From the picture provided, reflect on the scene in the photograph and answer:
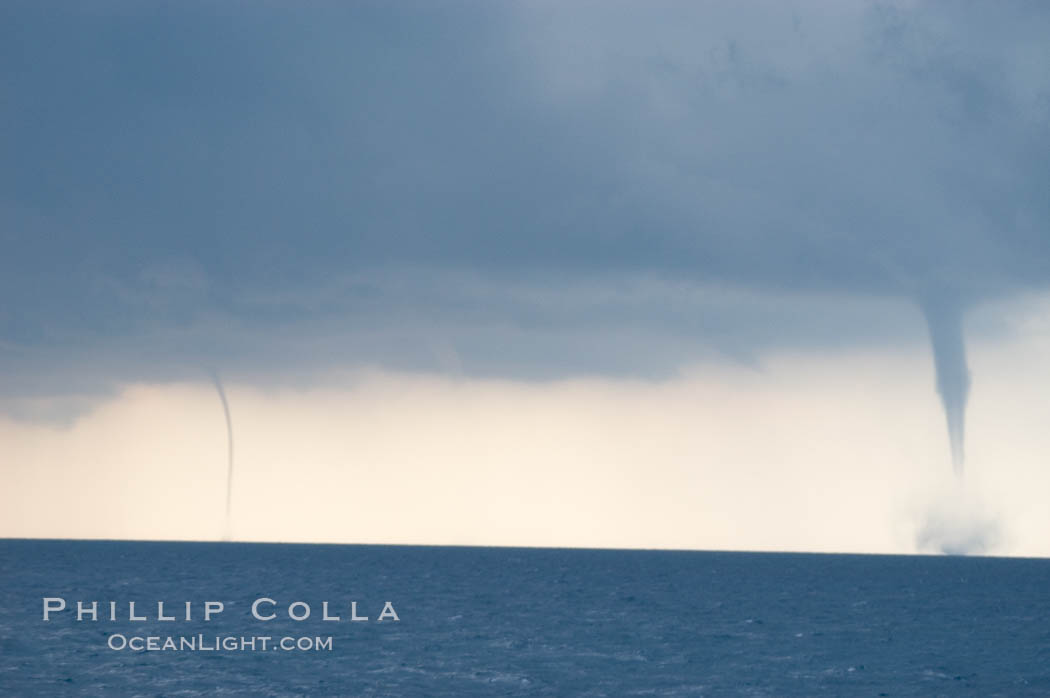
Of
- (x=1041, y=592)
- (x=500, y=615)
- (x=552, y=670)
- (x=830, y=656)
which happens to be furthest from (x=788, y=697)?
(x=1041, y=592)

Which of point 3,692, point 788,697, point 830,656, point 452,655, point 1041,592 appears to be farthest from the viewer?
point 1041,592

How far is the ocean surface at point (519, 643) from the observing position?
71438 mm

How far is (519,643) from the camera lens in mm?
94188

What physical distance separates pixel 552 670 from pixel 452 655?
8.74 metres

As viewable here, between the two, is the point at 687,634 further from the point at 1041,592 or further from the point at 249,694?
the point at 1041,592

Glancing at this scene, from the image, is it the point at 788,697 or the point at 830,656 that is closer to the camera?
the point at 788,697

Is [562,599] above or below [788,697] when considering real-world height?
above

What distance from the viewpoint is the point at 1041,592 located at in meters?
193

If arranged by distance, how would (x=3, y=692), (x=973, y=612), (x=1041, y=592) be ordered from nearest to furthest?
(x=3, y=692), (x=973, y=612), (x=1041, y=592)

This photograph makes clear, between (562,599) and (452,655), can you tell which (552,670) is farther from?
(562,599)

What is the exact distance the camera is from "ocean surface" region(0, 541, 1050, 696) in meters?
71.4

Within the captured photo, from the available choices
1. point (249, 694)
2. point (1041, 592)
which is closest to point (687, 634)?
point (249, 694)

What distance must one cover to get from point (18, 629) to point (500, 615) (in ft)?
140

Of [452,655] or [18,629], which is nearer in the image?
[452,655]
